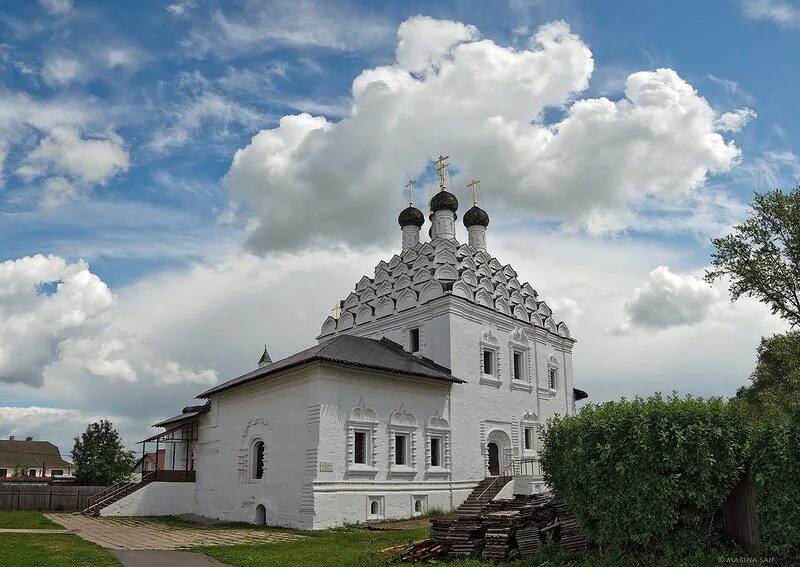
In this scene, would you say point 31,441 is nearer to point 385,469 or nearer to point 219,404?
point 219,404

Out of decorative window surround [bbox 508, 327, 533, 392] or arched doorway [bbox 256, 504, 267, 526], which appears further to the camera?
decorative window surround [bbox 508, 327, 533, 392]

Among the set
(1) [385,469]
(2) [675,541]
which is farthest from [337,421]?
(2) [675,541]

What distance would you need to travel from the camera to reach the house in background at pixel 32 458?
6194cm

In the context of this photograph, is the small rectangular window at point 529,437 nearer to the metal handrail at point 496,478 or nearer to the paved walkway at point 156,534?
the metal handrail at point 496,478

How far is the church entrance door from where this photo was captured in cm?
2525

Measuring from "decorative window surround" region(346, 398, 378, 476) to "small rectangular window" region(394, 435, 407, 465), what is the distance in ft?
3.58

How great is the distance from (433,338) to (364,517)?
763cm

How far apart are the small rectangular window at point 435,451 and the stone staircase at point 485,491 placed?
5.30 feet

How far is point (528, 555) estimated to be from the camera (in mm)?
11305

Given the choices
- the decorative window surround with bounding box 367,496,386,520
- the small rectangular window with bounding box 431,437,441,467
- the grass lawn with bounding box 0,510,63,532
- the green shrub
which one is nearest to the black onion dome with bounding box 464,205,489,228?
the small rectangular window with bounding box 431,437,441,467

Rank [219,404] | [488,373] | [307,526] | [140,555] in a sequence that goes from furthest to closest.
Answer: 1. [488,373]
2. [219,404]
3. [307,526]
4. [140,555]

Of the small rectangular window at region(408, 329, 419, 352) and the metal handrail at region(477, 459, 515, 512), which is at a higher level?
the small rectangular window at region(408, 329, 419, 352)

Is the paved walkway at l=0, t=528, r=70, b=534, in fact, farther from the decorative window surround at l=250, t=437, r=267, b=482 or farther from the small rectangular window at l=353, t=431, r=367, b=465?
the small rectangular window at l=353, t=431, r=367, b=465

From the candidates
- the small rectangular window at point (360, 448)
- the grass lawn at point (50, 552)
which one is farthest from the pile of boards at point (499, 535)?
the small rectangular window at point (360, 448)
